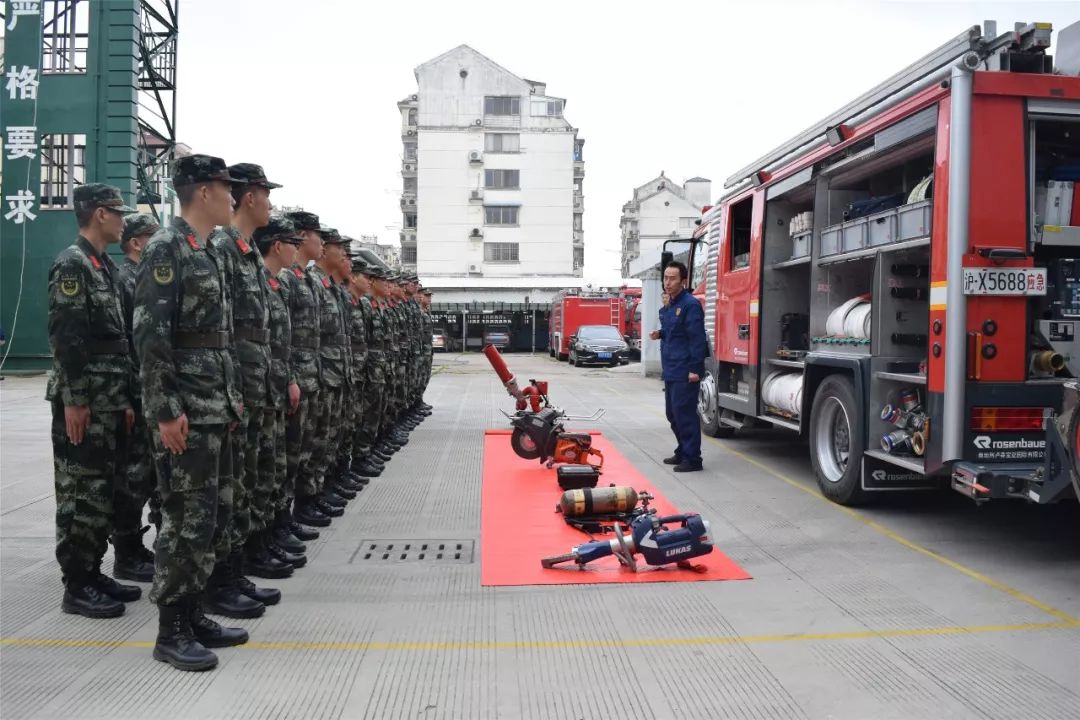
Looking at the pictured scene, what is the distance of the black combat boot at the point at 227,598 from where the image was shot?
435 centimetres

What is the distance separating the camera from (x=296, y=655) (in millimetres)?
3863

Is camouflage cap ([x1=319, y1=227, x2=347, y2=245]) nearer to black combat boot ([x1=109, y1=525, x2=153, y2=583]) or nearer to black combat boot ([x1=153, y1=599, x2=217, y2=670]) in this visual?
black combat boot ([x1=109, y1=525, x2=153, y2=583])

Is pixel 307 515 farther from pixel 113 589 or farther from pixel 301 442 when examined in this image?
pixel 113 589

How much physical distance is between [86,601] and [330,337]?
2782 mm

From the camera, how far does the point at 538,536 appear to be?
603 cm

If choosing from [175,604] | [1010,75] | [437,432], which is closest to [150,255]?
[175,604]

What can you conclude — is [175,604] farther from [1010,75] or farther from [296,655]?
[1010,75]

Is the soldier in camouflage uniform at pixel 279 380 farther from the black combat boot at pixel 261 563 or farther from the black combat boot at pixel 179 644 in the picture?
the black combat boot at pixel 179 644

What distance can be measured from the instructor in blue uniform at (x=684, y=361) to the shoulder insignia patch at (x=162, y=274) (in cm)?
573

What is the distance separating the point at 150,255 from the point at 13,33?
2218 cm

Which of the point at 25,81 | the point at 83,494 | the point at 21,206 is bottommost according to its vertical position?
the point at 83,494

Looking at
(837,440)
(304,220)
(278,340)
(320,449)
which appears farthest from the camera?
(837,440)

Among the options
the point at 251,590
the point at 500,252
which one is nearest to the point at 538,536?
the point at 251,590

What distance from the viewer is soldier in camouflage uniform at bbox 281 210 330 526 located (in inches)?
225
